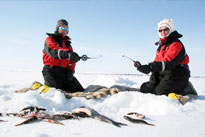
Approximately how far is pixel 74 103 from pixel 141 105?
42.1 inches

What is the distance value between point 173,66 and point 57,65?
256cm

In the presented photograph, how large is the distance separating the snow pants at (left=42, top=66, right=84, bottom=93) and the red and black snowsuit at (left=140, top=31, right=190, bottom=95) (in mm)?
1969

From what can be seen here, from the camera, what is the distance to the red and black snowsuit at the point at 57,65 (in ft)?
12.5

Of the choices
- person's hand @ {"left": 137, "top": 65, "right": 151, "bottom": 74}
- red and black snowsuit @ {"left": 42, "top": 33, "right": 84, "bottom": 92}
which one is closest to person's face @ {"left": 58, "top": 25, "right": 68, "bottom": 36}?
red and black snowsuit @ {"left": 42, "top": 33, "right": 84, "bottom": 92}

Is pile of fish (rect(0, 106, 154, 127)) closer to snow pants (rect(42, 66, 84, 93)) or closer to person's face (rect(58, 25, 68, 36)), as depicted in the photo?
snow pants (rect(42, 66, 84, 93))

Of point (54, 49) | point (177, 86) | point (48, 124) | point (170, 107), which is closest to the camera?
point (48, 124)

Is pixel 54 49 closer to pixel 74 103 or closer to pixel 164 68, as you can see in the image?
pixel 74 103

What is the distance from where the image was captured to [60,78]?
13.6 ft

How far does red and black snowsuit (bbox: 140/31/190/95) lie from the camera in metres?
3.30

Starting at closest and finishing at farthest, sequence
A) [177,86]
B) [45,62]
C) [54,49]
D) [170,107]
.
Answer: [170,107]
[177,86]
[54,49]
[45,62]

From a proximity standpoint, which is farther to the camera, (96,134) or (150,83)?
(150,83)

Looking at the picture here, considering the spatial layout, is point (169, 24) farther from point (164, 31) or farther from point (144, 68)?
point (144, 68)

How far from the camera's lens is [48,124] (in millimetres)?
1652

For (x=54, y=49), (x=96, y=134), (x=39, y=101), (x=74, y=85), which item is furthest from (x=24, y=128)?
(x=74, y=85)
